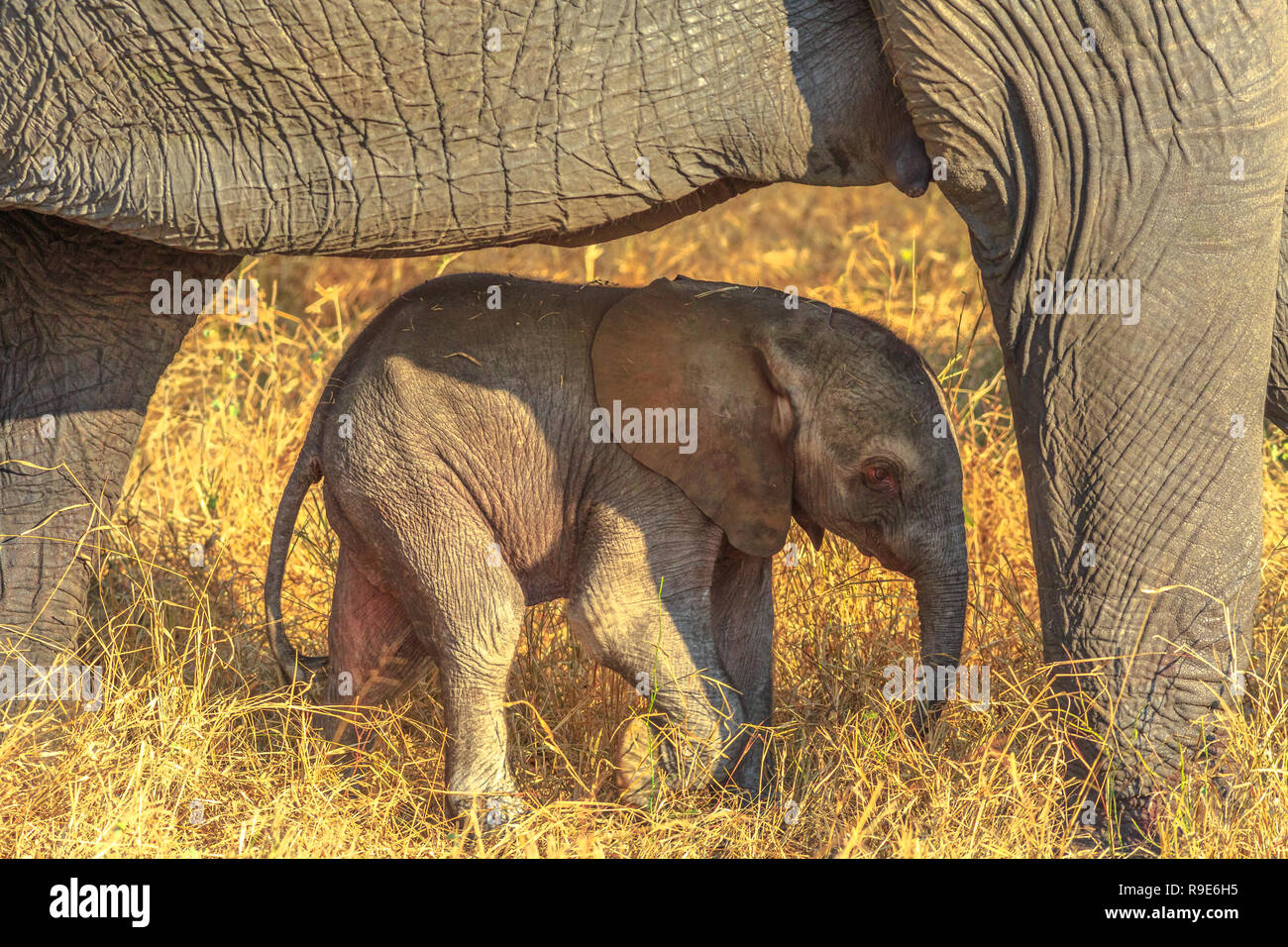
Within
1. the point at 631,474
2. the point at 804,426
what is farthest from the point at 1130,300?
the point at 631,474

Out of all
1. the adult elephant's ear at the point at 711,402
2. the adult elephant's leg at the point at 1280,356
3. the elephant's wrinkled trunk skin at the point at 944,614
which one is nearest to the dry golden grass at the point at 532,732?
the elephant's wrinkled trunk skin at the point at 944,614

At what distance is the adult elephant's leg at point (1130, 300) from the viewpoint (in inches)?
102

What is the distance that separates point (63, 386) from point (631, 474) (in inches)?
49.3

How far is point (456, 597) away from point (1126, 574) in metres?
1.24

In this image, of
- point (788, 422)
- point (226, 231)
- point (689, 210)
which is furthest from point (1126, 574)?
point (226, 231)

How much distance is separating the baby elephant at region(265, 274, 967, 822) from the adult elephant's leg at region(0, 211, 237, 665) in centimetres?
51

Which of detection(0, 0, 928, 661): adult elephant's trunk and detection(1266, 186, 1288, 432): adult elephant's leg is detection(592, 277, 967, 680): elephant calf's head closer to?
detection(0, 0, 928, 661): adult elephant's trunk

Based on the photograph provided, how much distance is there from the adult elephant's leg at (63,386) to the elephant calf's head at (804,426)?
95cm

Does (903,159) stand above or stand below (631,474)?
above

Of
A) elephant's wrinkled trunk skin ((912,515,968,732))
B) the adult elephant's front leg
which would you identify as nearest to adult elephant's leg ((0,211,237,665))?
elephant's wrinkled trunk skin ((912,515,968,732))

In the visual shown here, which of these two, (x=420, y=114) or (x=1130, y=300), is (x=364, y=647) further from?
(x=1130, y=300)

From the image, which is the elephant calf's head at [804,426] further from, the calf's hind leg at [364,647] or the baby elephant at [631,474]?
the calf's hind leg at [364,647]

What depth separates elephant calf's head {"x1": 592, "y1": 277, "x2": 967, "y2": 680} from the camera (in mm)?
3227

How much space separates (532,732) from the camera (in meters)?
3.60
